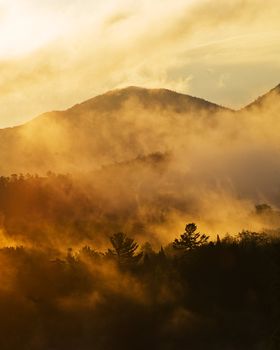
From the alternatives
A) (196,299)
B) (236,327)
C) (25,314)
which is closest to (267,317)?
(236,327)

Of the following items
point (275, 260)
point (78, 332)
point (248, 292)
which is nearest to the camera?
point (275, 260)

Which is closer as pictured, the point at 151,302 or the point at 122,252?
the point at 151,302

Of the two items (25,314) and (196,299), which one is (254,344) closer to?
(196,299)

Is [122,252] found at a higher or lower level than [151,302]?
higher

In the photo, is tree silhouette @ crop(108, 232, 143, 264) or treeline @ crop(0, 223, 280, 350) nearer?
treeline @ crop(0, 223, 280, 350)

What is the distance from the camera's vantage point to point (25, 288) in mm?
127000

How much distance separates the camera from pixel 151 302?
121438 mm

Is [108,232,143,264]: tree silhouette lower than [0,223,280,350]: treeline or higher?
higher

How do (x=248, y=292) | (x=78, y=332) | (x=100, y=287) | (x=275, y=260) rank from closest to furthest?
(x=275, y=260) < (x=78, y=332) < (x=248, y=292) < (x=100, y=287)

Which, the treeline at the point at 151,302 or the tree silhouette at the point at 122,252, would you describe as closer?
the treeline at the point at 151,302

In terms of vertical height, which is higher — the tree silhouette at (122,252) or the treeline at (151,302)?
the tree silhouette at (122,252)

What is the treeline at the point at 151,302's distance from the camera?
109 meters

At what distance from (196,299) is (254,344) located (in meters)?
18.4

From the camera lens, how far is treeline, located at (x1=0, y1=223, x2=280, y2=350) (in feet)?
358
